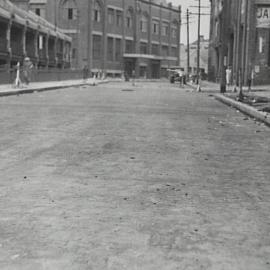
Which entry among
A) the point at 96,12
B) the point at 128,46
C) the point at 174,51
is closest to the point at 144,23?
the point at 128,46

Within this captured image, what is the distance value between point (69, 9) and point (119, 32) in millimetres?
11222

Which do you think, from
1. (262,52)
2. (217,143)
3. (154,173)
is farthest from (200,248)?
(262,52)

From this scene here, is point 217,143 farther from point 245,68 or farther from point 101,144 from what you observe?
point 245,68

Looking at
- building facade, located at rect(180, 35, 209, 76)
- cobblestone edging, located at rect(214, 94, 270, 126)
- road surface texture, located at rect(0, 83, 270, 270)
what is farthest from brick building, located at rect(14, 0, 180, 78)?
road surface texture, located at rect(0, 83, 270, 270)

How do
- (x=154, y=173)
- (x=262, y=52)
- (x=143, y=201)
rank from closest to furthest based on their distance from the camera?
(x=143, y=201) < (x=154, y=173) < (x=262, y=52)

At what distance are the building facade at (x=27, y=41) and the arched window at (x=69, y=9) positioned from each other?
10.3m

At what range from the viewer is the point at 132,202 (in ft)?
18.6

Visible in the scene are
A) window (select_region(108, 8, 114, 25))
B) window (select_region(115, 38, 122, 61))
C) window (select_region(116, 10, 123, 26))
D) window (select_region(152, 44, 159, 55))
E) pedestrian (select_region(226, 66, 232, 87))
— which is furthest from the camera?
window (select_region(152, 44, 159, 55))

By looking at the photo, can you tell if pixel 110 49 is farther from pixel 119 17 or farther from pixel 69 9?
pixel 69 9

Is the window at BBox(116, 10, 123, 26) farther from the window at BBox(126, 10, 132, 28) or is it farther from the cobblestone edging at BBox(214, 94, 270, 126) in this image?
the cobblestone edging at BBox(214, 94, 270, 126)

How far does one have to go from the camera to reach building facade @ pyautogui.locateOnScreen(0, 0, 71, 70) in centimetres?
4696

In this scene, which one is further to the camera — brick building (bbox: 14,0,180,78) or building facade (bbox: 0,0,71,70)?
brick building (bbox: 14,0,180,78)

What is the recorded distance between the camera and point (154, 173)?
728 centimetres

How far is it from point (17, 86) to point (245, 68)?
23.5m
